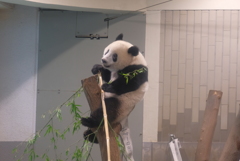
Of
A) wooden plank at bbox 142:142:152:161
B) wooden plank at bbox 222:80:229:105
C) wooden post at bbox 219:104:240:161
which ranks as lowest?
wooden plank at bbox 142:142:152:161

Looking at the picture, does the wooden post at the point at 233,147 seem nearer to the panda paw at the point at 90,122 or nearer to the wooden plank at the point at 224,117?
the panda paw at the point at 90,122

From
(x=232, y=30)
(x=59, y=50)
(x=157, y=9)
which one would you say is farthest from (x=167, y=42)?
(x=59, y=50)

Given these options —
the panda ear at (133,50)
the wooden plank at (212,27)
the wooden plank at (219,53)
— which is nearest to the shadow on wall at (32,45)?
the wooden plank at (212,27)

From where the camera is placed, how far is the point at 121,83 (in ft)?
7.60

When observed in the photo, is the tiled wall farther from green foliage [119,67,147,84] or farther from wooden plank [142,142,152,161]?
green foliage [119,67,147,84]

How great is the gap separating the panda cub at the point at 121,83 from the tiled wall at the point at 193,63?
1.38m

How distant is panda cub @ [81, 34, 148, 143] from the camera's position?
2.24 metres

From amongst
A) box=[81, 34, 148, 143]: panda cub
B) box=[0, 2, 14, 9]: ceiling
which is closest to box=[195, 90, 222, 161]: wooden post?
box=[81, 34, 148, 143]: panda cub

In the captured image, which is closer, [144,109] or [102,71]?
[102,71]

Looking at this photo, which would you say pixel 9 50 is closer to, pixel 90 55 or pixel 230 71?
pixel 90 55

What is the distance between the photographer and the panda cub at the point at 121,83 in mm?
2240

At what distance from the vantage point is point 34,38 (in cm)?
391

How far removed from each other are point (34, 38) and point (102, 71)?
5.04 ft

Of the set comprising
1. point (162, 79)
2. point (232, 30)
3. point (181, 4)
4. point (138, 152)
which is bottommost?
point (138, 152)
